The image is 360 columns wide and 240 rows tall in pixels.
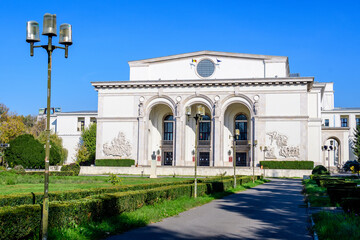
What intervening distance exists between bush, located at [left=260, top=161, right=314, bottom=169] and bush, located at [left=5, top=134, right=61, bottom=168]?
28674mm

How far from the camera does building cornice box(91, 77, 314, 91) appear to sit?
53.2m

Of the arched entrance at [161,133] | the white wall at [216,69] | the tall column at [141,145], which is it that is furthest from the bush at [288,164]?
the tall column at [141,145]

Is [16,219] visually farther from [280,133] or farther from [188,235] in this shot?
[280,133]

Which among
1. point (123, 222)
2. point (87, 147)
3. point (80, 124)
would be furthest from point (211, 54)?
point (123, 222)

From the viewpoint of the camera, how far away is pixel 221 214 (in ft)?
44.4

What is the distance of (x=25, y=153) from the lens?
53.3 m

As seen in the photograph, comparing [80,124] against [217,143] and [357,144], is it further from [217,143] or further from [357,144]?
[357,144]

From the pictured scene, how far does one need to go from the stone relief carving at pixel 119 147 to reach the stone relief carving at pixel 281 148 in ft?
60.7

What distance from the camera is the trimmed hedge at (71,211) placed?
307 inches

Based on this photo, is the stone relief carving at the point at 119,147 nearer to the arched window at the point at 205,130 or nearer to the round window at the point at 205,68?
the arched window at the point at 205,130

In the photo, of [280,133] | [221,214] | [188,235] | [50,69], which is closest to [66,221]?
[188,235]

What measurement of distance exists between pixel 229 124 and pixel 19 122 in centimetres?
3088

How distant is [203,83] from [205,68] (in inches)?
117

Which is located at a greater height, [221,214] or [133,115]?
[133,115]
